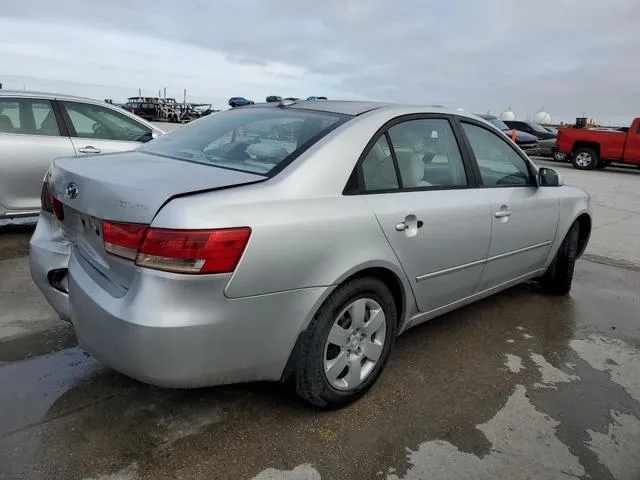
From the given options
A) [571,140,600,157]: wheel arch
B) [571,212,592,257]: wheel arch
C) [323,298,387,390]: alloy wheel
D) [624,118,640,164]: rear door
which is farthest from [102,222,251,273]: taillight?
[571,140,600,157]: wheel arch

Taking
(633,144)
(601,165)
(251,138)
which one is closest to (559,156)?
(601,165)

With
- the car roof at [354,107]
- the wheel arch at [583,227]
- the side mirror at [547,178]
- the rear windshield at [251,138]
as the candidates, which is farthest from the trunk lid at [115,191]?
the wheel arch at [583,227]

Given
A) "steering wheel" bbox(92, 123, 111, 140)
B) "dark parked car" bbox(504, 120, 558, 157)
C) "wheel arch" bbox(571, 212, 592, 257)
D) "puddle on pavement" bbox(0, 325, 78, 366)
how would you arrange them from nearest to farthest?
1. "puddle on pavement" bbox(0, 325, 78, 366)
2. "wheel arch" bbox(571, 212, 592, 257)
3. "steering wheel" bbox(92, 123, 111, 140)
4. "dark parked car" bbox(504, 120, 558, 157)

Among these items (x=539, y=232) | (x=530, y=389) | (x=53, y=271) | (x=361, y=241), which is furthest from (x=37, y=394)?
(x=539, y=232)

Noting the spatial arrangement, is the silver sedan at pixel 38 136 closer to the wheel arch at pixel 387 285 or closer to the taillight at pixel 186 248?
the taillight at pixel 186 248

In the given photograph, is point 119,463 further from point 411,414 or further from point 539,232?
point 539,232

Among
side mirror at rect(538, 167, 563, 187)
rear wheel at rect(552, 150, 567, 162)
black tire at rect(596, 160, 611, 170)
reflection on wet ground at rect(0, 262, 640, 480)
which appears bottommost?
reflection on wet ground at rect(0, 262, 640, 480)

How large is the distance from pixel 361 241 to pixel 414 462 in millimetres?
1006

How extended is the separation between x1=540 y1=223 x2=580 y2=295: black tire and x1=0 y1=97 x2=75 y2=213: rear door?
4788 millimetres

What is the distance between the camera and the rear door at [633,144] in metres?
16.7

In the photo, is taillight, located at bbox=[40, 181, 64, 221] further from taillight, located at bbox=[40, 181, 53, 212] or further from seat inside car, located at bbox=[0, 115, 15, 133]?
seat inside car, located at bbox=[0, 115, 15, 133]

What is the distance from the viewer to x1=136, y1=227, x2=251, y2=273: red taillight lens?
2041mm

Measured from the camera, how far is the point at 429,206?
9.64 ft

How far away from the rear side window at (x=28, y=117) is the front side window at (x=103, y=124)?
0.20m
